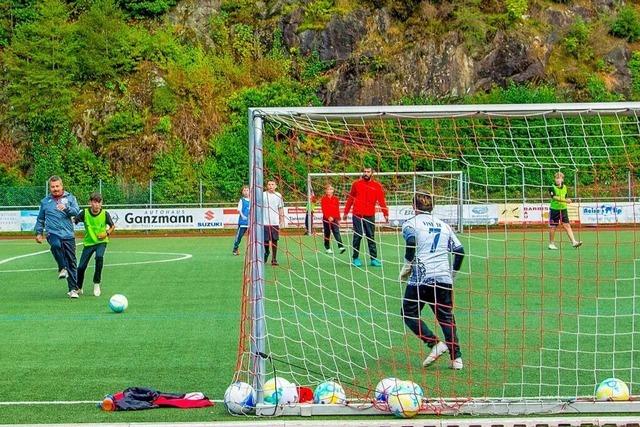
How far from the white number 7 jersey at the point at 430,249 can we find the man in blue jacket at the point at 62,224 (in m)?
8.05

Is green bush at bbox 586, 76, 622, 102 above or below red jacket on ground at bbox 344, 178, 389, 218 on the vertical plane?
above

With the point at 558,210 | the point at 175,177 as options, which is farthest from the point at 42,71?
the point at 558,210

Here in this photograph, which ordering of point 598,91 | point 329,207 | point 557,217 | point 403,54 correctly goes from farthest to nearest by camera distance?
point 403,54, point 598,91, point 557,217, point 329,207

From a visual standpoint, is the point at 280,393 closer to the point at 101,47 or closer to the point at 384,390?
the point at 384,390

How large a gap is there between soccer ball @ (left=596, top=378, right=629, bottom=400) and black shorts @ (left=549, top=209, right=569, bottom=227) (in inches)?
672

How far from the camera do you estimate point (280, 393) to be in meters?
8.16

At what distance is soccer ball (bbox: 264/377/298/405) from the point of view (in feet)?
26.7

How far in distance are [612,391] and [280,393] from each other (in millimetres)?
2543

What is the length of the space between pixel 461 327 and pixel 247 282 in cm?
463

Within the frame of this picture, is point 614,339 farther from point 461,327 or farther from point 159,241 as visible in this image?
point 159,241

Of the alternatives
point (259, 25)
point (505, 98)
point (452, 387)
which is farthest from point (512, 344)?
point (259, 25)

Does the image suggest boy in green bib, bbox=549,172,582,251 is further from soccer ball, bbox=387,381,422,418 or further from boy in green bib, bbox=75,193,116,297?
soccer ball, bbox=387,381,422,418

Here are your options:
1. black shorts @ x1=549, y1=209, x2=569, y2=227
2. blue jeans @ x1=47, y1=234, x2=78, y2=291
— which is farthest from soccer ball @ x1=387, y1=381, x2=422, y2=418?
black shorts @ x1=549, y1=209, x2=569, y2=227

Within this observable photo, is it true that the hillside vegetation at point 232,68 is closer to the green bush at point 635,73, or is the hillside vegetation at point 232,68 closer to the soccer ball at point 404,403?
the green bush at point 635,73
